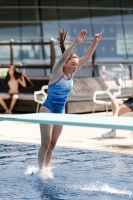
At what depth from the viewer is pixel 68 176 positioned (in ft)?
22.7

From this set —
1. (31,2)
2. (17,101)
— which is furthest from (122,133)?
(31,2)

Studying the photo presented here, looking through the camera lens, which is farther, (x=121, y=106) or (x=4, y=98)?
(x=4, y=98)

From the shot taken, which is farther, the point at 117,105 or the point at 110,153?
the point at 117,105

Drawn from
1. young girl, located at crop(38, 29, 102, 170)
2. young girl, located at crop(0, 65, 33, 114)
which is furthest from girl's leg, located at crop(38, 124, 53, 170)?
young girl, located at crop(0, 65, 33, 114)

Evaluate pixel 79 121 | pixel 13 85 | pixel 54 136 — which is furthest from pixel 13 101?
pixel 79 121

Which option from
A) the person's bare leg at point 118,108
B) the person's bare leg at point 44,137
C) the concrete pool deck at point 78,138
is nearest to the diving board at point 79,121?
the person's bare leg at point 44,137

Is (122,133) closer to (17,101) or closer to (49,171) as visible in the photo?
(49,171)

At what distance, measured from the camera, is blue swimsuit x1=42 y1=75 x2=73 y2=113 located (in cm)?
669

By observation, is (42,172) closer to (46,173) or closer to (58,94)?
(46,173)

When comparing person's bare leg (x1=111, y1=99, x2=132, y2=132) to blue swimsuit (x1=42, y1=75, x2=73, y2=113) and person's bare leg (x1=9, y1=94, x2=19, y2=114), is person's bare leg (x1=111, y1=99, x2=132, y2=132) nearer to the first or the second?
blue swimsuit (x1=42, y1=75, x2=73, y2=113)

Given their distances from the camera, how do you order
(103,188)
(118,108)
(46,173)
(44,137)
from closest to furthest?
1. (103,188)
2. (44,137)
3. (46,173)
4. (118,108)

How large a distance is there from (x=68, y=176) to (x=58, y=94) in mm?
959

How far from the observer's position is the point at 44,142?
22.5 ft

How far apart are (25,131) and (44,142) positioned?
470 centimetres
